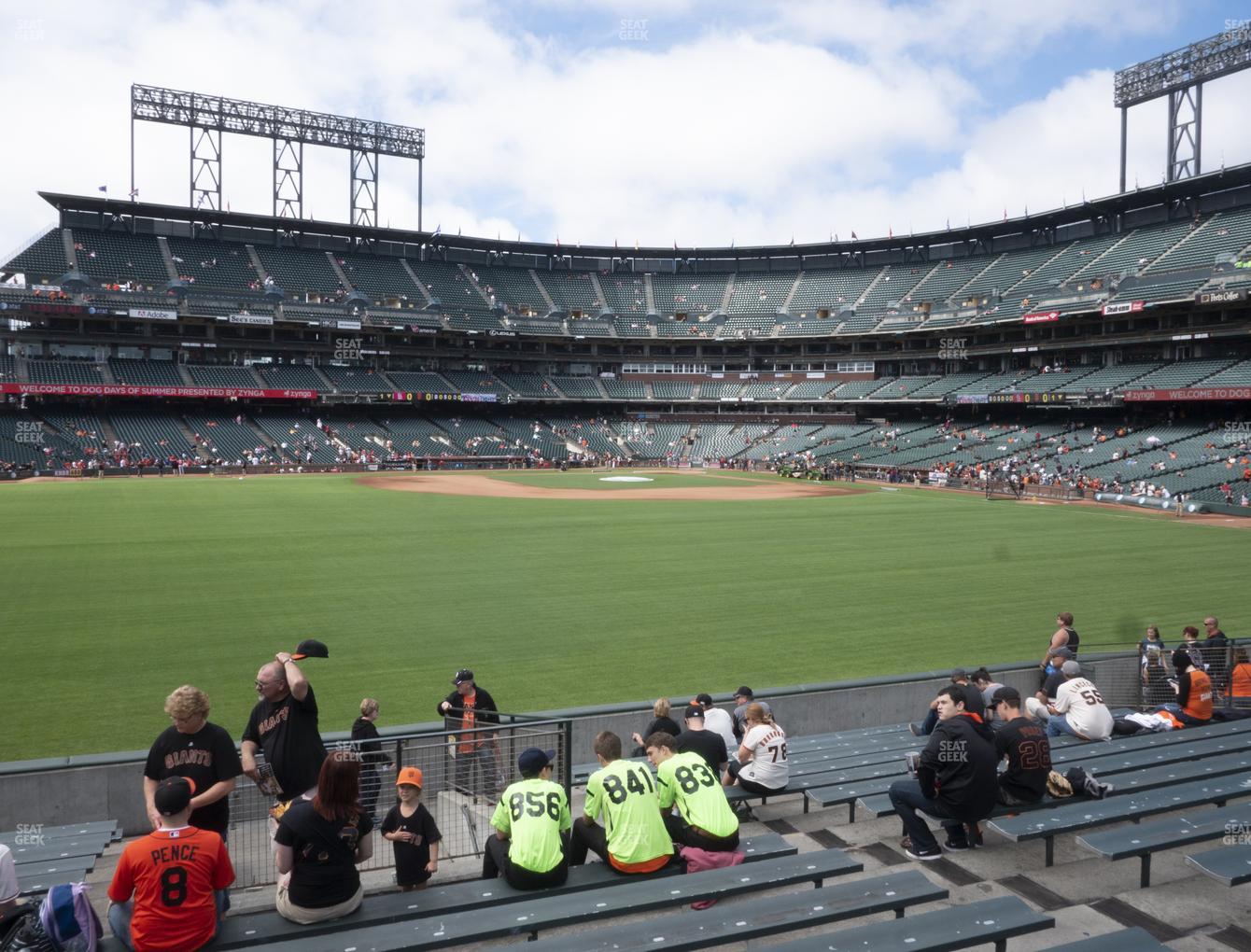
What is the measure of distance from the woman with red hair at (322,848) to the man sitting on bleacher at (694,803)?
2527 mm

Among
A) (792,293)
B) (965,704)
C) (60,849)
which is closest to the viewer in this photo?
(60,849)

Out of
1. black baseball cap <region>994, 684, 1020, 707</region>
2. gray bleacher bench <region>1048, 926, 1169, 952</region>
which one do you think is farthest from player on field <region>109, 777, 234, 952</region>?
black baseball cap <region>994, 684, 1020, 707</region>

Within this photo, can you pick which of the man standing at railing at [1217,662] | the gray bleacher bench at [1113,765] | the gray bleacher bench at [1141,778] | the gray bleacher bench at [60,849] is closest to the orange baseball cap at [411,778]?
the gray bleacher bench at [60,849]

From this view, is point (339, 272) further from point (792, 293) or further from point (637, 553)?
point (637, 553)

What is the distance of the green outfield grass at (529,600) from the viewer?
14.3 m

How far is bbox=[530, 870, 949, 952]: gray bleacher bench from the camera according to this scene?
5180 millimetres

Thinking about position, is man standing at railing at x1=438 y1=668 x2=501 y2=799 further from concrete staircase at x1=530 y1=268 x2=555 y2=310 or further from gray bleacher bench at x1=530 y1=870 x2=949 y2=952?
concrete staircase at x1=530 y1=268 x2=555 y2=310

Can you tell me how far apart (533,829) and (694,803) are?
1.36m

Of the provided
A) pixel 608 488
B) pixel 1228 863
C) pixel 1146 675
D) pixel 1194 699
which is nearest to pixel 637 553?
pixel 1146 675

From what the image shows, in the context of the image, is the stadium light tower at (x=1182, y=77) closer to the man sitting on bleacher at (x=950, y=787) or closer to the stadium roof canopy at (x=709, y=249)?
the stadium roof canopy at (x=709, y=249)

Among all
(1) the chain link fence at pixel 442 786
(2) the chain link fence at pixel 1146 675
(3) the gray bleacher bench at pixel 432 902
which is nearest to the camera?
(3) the gray bleacher bench at pixel 432 902

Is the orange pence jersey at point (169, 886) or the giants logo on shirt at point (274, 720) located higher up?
the giants logo on shirt at point (274, 720)

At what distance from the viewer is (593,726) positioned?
1056 centimetres

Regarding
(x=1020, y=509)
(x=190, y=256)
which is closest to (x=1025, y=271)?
(x=1020, y=509)
